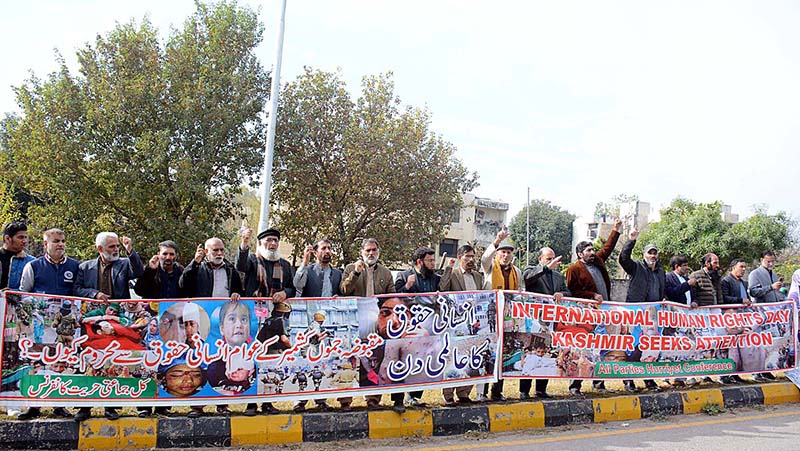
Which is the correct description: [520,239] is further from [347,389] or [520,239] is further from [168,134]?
[347,389]

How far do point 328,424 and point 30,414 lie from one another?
8.31 ft

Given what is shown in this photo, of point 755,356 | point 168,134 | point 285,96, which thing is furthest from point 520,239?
point 755,356

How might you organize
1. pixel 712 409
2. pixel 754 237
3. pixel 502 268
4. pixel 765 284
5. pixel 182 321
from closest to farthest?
1. pixel 182 321
2. pixel 712 409
3. pixel 502 268
4. pixel 765 284
5. pixel 754 237

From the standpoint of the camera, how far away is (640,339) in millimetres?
7348

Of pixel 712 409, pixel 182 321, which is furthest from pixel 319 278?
pixel 712 409

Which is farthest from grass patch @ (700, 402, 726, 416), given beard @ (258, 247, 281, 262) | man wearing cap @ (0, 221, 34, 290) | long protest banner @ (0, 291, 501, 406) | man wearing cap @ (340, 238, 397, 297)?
man wearing cap @ (0, 221, 34, 290)

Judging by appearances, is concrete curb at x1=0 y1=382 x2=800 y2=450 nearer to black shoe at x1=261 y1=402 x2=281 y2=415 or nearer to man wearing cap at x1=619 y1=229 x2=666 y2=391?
black shoe at x1=261 y1=402 x2=281 y2=415

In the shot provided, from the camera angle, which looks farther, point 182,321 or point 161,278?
point 161,278

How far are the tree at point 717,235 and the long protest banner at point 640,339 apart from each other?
2547 cm

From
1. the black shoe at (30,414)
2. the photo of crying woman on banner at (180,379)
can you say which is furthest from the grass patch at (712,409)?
the black shoe at (30,414)

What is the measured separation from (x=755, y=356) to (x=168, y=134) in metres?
15.0

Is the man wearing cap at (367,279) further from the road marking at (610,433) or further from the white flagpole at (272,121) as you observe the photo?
the white flagpole at (272,121)

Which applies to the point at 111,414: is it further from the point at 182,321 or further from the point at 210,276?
the point at 210,276

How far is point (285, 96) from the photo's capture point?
68.4 ft
